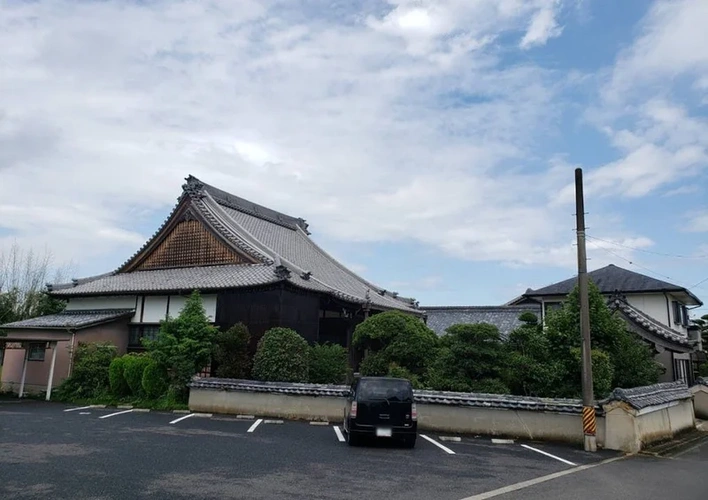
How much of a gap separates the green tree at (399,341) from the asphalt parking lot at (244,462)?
308 centimetres

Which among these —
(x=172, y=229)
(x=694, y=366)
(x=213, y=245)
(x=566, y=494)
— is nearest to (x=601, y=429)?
(x=566, y=494)

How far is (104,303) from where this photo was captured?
72.9ft

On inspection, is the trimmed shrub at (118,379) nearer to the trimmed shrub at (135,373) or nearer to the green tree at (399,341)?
the trimmed shrub at (135,373)

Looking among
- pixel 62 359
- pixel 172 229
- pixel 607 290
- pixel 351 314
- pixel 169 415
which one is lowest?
pixel 169 415

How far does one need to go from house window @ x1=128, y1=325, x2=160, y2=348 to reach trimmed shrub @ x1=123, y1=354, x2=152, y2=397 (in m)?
2.90

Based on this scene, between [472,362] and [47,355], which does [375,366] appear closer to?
[472,362]

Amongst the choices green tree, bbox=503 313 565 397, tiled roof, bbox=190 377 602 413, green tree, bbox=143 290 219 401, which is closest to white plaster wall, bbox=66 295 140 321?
green tree, bbox=143 290 219 401

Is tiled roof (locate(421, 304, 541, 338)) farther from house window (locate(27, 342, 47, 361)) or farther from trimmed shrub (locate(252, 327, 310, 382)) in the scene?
house window (locate(27, 342, 47, 361))

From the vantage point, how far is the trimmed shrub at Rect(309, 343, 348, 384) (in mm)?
17094

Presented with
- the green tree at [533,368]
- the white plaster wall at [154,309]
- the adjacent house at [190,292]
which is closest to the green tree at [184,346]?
the adjacent house at [190,292]

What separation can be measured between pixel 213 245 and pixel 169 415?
8353 millimetres

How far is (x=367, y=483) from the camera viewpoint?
7617mm

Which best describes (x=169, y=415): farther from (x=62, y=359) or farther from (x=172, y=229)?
(x=172, y=229)

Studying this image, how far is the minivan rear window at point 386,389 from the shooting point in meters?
10.6
